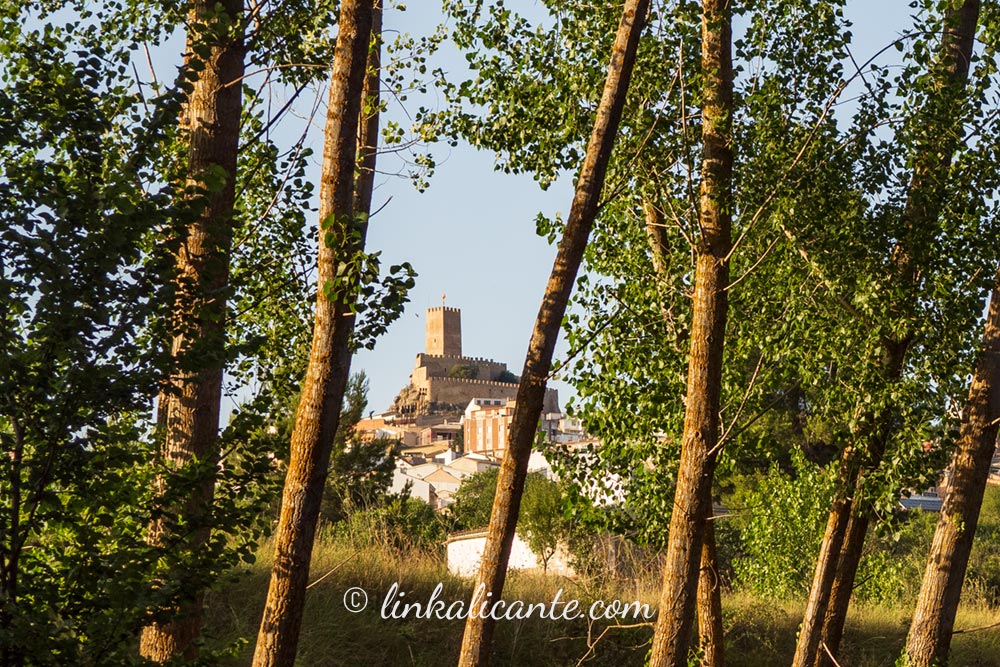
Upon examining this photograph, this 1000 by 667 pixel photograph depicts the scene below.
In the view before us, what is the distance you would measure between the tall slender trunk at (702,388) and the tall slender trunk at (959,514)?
215cm

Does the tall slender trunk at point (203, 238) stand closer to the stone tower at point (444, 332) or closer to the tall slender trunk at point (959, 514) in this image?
the tall slender trunk at point (959, 514)

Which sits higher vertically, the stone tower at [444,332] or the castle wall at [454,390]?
the stone tower at [444,332]

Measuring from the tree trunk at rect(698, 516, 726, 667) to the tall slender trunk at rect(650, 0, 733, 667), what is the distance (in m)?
1.58

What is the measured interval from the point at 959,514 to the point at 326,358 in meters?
5.80

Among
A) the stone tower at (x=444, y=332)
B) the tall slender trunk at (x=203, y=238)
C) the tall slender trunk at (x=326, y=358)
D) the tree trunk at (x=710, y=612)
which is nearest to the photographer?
the tall slender trunk at (x=326, y=358)

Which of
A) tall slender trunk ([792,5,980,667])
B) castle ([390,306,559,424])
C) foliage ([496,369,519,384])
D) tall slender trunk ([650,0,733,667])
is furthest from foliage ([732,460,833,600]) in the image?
foliage ([496,369,519,384])

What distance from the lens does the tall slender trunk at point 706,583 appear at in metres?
9.97

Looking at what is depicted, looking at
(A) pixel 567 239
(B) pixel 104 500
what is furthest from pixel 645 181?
(B) pixel 104 500

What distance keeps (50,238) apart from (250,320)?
508cm

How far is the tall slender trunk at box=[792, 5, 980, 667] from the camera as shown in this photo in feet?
29.9

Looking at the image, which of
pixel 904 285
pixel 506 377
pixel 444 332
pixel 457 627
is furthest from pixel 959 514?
pixel 506 377

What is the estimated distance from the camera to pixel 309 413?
6.11m

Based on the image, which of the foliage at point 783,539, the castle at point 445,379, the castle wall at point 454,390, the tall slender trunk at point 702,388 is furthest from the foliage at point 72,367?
the castle wall at point 454,390

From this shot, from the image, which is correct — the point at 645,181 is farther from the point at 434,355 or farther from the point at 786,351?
the point at 434,355
